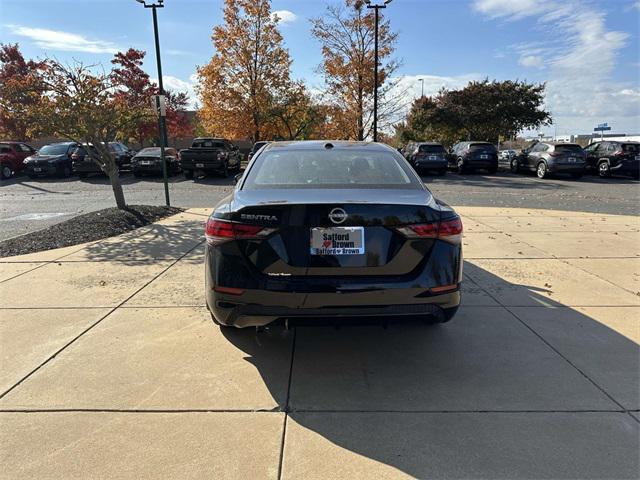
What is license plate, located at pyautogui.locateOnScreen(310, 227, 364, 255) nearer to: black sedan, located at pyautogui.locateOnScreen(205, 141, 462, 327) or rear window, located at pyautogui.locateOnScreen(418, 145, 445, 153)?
black sedan, located at pyautogui.locateOnScreen(205, 141, 462, 327)

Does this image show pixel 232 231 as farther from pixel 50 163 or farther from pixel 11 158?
pixel 11 158

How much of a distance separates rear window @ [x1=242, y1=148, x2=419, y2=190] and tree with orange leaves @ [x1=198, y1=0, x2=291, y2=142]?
23884 mm

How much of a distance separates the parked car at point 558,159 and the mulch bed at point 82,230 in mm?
17510

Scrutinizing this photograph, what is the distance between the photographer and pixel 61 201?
1427 centimetres

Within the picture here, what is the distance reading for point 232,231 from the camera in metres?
3.05

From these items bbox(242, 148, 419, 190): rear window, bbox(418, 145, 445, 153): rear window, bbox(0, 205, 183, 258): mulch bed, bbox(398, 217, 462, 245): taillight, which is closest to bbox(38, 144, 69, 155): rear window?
bbox(0, 205, 183, 258): mulch bed

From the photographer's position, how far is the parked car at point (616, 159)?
20.8m

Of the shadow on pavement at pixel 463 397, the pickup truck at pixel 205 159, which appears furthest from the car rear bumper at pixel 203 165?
the shadow on pavement at pixel 463 397

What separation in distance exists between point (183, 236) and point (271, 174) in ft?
15.8

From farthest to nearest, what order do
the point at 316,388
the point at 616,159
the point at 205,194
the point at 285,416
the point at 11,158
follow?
the point at 11,158 < the point at 616,159 < the point at 205,194 < the point at 316,388 < the point at 285,416

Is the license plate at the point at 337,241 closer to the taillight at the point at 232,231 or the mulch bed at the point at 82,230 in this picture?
the taillight at the point at 232,231

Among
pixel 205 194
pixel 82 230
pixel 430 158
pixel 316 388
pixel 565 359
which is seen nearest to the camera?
pixel 316 388

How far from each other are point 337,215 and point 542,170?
839 inches

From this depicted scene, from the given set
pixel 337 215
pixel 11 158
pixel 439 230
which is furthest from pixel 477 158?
pixel 11 158
